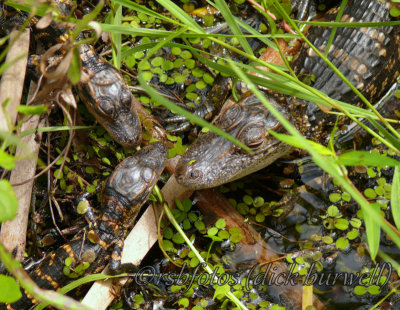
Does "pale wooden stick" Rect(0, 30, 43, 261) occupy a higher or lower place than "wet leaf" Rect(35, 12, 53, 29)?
lower

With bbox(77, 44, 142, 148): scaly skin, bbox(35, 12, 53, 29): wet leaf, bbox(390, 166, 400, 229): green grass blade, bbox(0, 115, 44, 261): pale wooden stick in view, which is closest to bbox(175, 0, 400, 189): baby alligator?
bbox(77, 44, 142, 148): scaly skin

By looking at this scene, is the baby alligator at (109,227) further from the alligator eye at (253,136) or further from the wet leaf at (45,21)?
the wet leaf at (45,21)

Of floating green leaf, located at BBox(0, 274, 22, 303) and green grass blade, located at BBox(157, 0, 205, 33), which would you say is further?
green grass blade, located at BBox(157, 0, 205, 33)

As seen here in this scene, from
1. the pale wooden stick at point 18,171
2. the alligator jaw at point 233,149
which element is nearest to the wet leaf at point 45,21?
the pale wooden stick at point 18,171

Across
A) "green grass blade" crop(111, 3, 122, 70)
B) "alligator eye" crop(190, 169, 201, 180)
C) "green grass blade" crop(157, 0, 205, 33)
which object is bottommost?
"alligator eye" crop(190, 169, 201, 180)

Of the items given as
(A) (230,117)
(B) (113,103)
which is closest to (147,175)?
(B) (113,103)

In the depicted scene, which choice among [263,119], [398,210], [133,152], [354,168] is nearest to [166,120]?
[133,152]

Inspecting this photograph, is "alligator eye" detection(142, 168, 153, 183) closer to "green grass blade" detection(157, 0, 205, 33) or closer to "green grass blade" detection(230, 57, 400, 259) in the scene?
"green grass blade" detection(157, 0, 205, 33)

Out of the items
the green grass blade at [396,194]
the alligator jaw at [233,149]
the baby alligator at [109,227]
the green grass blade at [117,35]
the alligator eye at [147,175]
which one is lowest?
Result: the baby alligator at [109,227]

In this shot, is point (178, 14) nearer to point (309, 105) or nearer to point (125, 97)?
point (125, 97)
